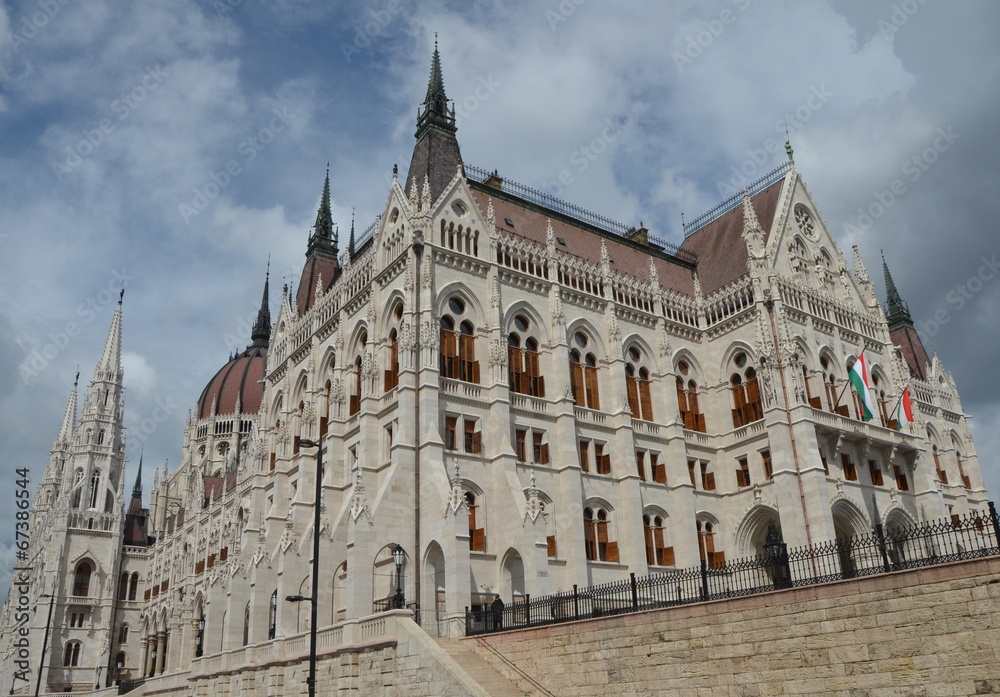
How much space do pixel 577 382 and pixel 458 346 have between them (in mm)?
6395

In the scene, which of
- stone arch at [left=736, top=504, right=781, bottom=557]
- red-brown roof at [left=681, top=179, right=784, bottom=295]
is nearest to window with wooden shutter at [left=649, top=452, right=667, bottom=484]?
stone arch at [left=736, top=504, right=781, bottom=557]

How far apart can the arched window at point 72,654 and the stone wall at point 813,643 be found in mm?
58567

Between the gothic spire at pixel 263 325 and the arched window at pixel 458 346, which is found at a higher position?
the gothic spire at pixel 263 325

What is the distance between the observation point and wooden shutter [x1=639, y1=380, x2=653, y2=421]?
41688mm

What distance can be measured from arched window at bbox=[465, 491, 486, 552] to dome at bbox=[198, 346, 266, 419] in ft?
191

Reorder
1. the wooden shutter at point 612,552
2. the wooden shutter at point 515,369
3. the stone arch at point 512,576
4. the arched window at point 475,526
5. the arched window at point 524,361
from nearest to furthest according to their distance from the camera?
the stone arch at point 512,576
the arched window at point 475,526
the wooden shutter at point 612,552
the wooden shutter at point 515,369
the arched window at point 524,361

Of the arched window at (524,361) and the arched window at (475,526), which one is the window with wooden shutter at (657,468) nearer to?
the arched window at (524,361)

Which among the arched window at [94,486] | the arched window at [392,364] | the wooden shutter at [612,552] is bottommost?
the wooden shutter at [612,552]

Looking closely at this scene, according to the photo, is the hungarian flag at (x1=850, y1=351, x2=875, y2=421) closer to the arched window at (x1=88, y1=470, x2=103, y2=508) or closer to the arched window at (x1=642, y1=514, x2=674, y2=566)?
the arched window at (x1=642, y1=514, x2=674, y2=566)

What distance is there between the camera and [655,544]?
38500mm

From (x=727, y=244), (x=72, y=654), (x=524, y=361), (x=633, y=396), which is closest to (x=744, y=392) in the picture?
(x=633, y=396)

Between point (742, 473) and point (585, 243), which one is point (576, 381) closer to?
point (742, 473)

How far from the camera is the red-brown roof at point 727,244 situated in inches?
1849

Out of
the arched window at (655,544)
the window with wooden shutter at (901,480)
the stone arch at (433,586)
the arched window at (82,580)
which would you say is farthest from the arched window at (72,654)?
the window with wooden shutter at (901,480)
